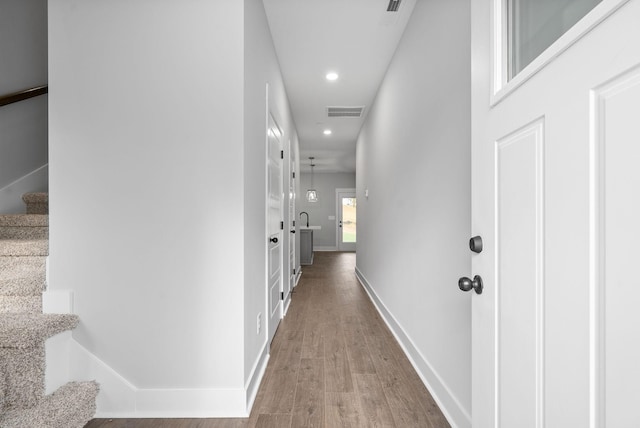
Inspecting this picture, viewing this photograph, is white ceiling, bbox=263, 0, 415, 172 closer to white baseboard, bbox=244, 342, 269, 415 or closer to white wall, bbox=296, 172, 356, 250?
white baseboard, bbox=244, 342, 269, 415

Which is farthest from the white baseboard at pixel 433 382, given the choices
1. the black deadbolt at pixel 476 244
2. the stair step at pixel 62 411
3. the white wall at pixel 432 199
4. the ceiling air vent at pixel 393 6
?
the ceiling air vent at pixel 393 6

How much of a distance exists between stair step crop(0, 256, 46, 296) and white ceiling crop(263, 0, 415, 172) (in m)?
2.24

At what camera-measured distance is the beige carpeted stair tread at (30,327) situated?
1.52 metres

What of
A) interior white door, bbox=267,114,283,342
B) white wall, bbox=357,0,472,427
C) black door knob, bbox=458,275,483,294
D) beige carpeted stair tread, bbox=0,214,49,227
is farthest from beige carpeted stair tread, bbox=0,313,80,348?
white wall, bbox=357,0,472,427

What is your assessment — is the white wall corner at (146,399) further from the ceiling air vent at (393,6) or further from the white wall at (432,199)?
the ceiling air vent at (393,6)

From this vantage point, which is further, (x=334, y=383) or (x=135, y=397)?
(x=334, y=383)

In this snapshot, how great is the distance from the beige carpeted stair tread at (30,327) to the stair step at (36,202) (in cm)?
106

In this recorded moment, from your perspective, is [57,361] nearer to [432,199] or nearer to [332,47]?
[432,199]

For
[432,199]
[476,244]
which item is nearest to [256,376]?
[432,199]

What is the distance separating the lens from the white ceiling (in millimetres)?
2588

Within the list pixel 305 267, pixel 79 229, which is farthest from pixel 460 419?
pixel 305 267

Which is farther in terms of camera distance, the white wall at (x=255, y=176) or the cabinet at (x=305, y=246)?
the cabinet at (x=305, y=246)

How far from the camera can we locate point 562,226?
0.73m

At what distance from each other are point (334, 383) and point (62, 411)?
141 cm
